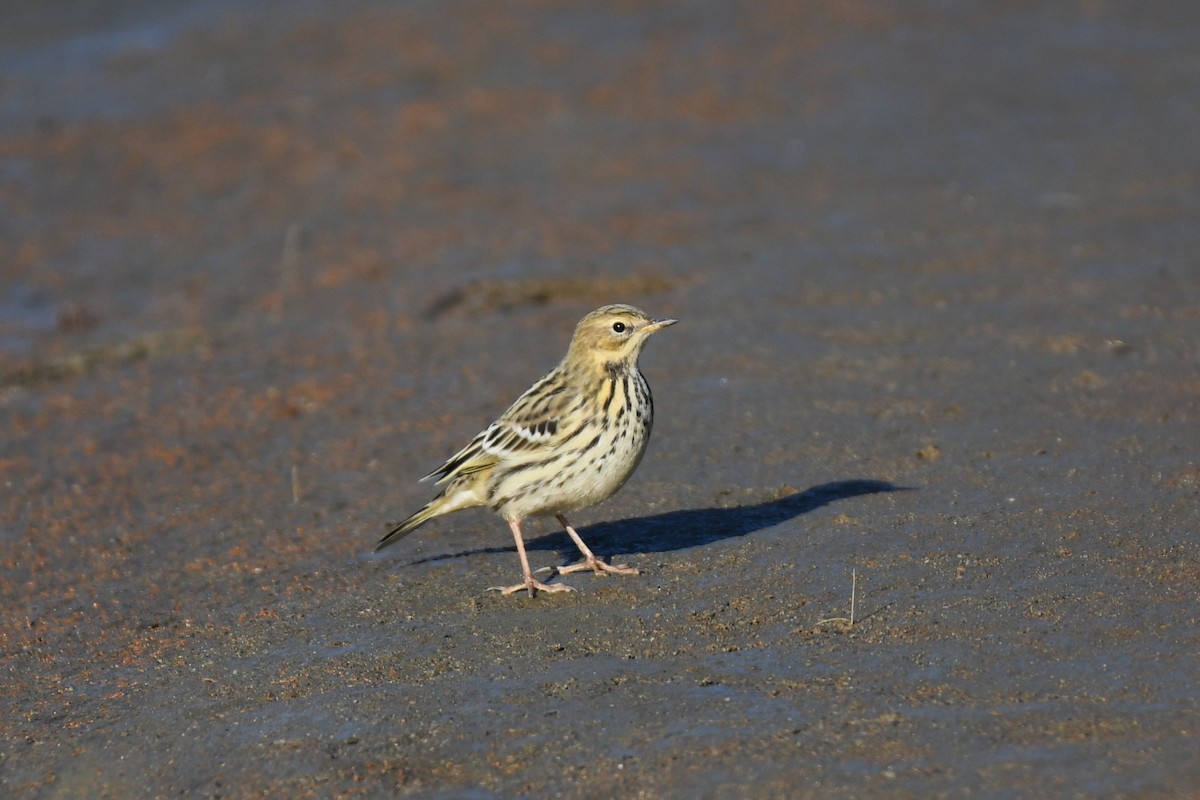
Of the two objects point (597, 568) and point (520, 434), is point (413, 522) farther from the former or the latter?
point (597, 568)

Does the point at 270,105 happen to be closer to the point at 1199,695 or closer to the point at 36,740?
the point at 36,740

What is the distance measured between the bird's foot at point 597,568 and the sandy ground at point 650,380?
0.29 feet

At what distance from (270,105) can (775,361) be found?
920cm

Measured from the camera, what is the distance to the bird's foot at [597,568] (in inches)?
307

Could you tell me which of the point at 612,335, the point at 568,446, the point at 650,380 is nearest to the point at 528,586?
the point at 568,446

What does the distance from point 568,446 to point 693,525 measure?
3.36 feet

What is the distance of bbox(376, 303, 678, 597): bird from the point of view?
25.4 ft

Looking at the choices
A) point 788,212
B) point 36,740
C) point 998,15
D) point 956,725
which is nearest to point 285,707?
point 36,740

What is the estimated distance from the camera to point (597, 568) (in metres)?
7.88

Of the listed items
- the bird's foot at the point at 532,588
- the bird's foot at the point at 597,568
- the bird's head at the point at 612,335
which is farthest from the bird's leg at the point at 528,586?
the bird's head at the point at 612,335

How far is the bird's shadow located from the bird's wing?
0.65 meters

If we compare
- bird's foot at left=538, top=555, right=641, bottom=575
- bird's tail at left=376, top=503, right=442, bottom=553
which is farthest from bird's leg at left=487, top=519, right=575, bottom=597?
bird's tail at left=376, top=503, right=442, bottom=553

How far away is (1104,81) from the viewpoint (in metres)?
16.0

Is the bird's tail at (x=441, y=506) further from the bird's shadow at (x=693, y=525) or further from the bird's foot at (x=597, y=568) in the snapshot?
the bird's foot at (x=597, y=568)
